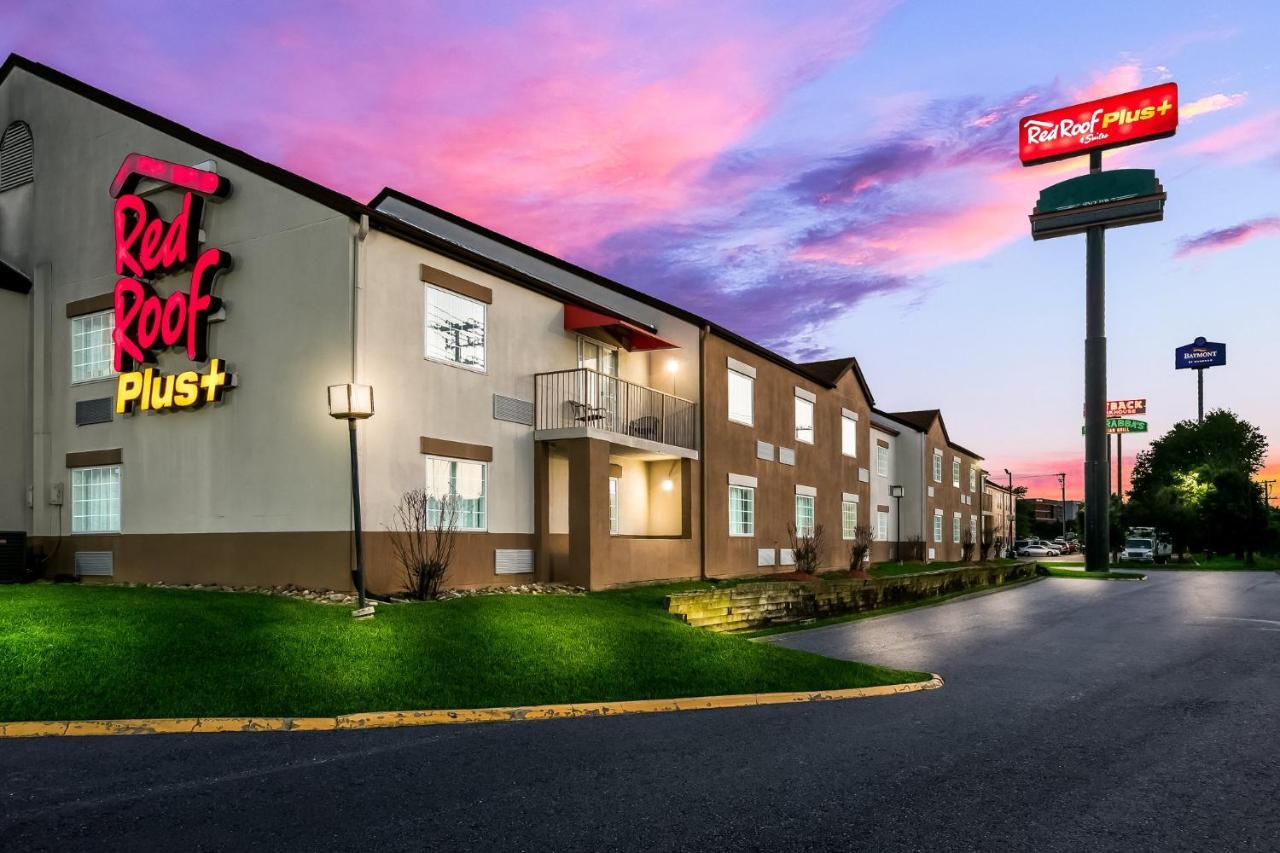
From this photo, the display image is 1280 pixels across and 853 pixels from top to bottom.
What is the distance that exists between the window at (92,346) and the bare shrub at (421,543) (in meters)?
7.73

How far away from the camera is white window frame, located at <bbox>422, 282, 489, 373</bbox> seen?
1719cm

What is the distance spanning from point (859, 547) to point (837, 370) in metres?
7.32

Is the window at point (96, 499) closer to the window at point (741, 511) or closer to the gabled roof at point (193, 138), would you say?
the gabled roof at point (193, 138)

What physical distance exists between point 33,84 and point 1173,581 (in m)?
39.1

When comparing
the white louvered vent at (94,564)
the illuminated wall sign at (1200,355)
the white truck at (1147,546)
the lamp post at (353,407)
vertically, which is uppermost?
the illuminated wall sign at (1200,355)

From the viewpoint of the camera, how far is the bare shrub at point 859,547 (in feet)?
103

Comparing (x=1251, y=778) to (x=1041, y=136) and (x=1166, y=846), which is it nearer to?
(x=1166, y=846)

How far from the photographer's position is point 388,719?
8.84 m

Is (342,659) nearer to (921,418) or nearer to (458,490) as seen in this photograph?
(458,490)

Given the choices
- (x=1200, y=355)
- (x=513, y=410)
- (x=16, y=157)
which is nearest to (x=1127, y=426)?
(x=1200, y=355)

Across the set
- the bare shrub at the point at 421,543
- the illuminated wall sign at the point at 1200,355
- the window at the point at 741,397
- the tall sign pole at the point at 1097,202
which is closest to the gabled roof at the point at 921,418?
the tall sign pole at the point at 1097,202

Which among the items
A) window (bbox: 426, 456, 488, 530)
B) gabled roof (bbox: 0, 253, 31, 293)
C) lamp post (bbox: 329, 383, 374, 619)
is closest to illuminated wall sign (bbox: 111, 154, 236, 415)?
gabled roof (bbox: 0, 253, 31, 293)

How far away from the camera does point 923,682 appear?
11422 millimetres

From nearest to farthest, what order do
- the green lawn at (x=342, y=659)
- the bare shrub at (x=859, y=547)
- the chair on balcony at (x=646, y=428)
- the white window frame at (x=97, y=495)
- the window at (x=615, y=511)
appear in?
the green lawn at (x=342, y=659)
the white window frame at (x=97, y=495)
the chair on balcony at (x=646, y=428)
the window at (x=615, y=511)
the bare shrub at (x=859, y=547)
